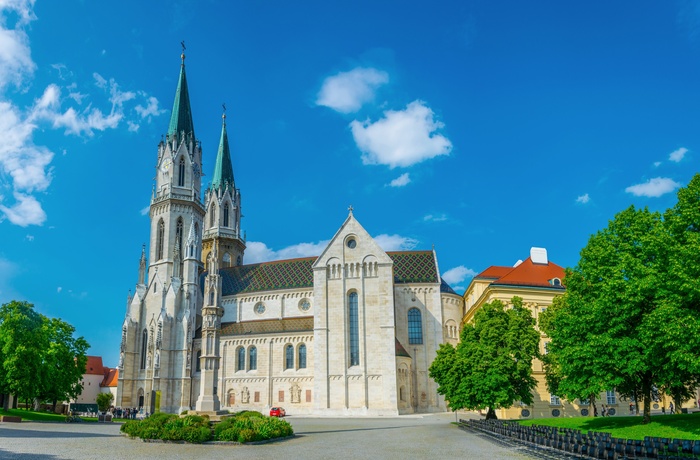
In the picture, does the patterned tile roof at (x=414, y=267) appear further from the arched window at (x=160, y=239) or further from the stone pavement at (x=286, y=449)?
the stone pavement at (x=286, y=449)

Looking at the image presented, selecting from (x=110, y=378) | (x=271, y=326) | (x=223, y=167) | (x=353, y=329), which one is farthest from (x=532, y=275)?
(x=110, y=378)

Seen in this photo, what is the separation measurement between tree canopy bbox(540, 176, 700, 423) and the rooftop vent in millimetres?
24081

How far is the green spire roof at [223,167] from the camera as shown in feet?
295

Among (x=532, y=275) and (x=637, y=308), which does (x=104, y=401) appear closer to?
(x=532, y=275)

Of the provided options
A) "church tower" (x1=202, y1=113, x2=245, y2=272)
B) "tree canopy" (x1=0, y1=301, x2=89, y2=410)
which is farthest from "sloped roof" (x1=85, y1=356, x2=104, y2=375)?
"tree canopy" (x1=0, y1=301, x2=89, y2=410)

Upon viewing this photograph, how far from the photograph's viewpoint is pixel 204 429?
86.2ft

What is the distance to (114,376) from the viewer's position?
102812 mm

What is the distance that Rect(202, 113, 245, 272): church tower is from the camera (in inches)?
3354

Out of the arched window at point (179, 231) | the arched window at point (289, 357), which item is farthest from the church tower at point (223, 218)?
the arched window at point (289, 357)

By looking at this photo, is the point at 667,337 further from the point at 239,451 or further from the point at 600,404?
the point at 600,404

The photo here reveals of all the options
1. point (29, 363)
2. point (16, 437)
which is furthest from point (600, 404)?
point (29, 363)

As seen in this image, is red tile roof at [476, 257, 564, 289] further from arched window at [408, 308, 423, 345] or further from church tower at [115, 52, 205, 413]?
church tower at [115, 52, 205, 413]

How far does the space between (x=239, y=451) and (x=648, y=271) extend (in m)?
20.7

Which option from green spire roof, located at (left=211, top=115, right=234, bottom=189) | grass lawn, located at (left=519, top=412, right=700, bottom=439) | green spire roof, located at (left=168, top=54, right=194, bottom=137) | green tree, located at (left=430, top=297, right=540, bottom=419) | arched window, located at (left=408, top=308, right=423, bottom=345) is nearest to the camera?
grass lawn, located at (left=519, top=412, right=700, bottom=439)
